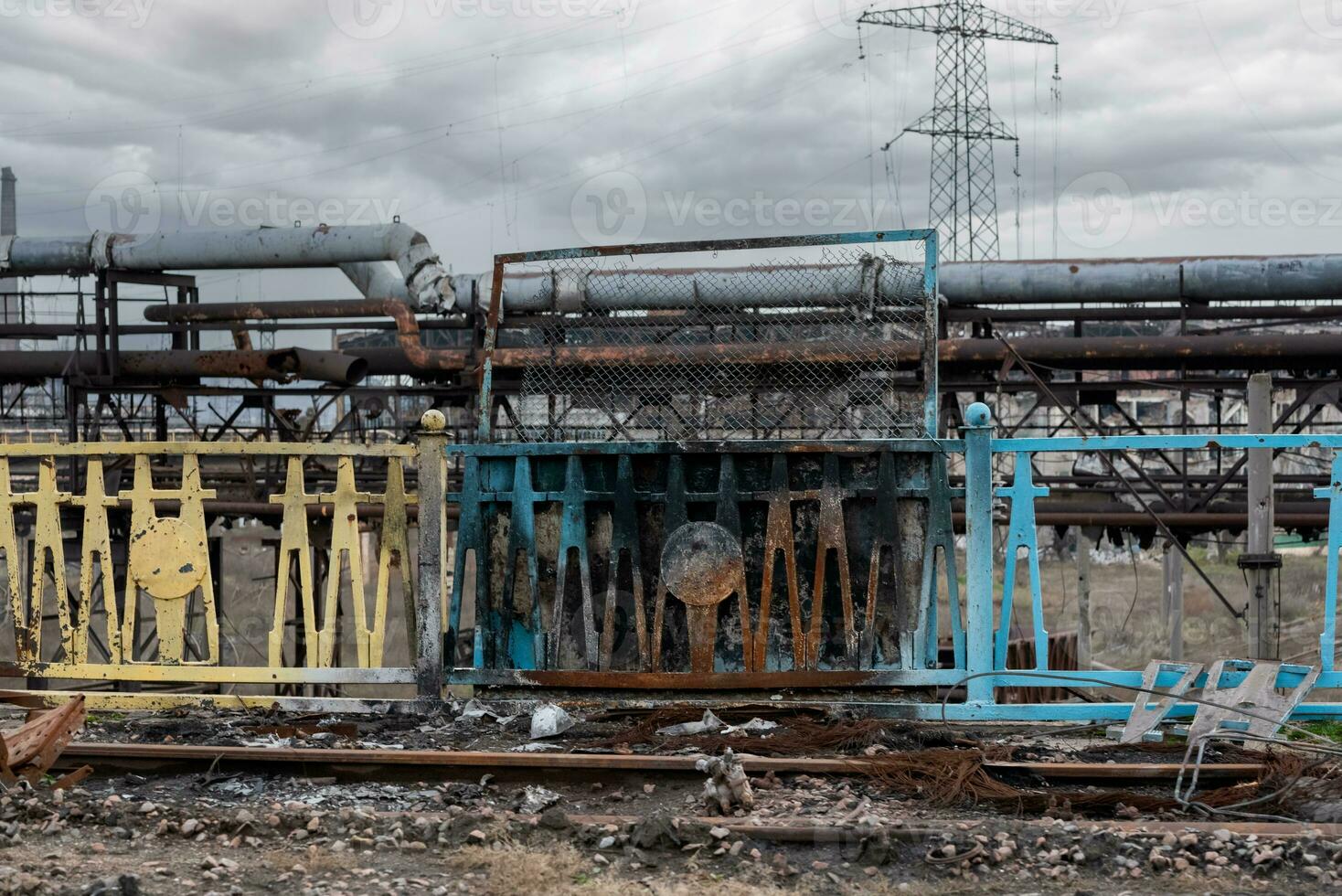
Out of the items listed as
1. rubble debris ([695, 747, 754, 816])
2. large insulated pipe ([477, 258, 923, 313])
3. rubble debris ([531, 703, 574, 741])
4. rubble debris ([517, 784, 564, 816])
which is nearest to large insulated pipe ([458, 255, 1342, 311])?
large insulated pipe ([477, 258, 923, 313])

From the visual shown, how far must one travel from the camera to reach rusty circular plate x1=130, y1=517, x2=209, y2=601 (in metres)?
6.39

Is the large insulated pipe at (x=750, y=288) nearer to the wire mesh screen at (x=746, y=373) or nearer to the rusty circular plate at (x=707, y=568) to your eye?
the wire mesh screen at (x=746, y=373)

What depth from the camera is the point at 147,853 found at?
14.0 ft

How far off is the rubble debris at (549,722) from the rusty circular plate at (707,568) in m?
0.86

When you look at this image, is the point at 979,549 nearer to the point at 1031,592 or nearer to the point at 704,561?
the point at 1031,592

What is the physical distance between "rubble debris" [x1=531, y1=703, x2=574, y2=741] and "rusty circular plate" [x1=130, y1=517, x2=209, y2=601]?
6.84 feet

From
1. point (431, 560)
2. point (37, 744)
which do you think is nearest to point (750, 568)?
point (431, 560)

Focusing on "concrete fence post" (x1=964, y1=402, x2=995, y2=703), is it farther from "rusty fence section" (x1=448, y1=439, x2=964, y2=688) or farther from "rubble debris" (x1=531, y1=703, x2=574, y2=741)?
"rubble debris" (x1=531, y1=703, x2=574, y2=741)

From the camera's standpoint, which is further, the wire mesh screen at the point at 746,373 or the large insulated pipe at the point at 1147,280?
the large insulated pipe at the point at 1147,280

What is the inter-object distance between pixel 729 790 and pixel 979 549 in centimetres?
195

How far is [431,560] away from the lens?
244 inches

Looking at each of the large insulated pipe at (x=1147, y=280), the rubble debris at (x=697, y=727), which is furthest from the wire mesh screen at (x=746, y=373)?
the large insulated pipe at (x=1147, y=280)

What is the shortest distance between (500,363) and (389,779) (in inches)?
350

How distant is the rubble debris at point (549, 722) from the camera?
5.73m
